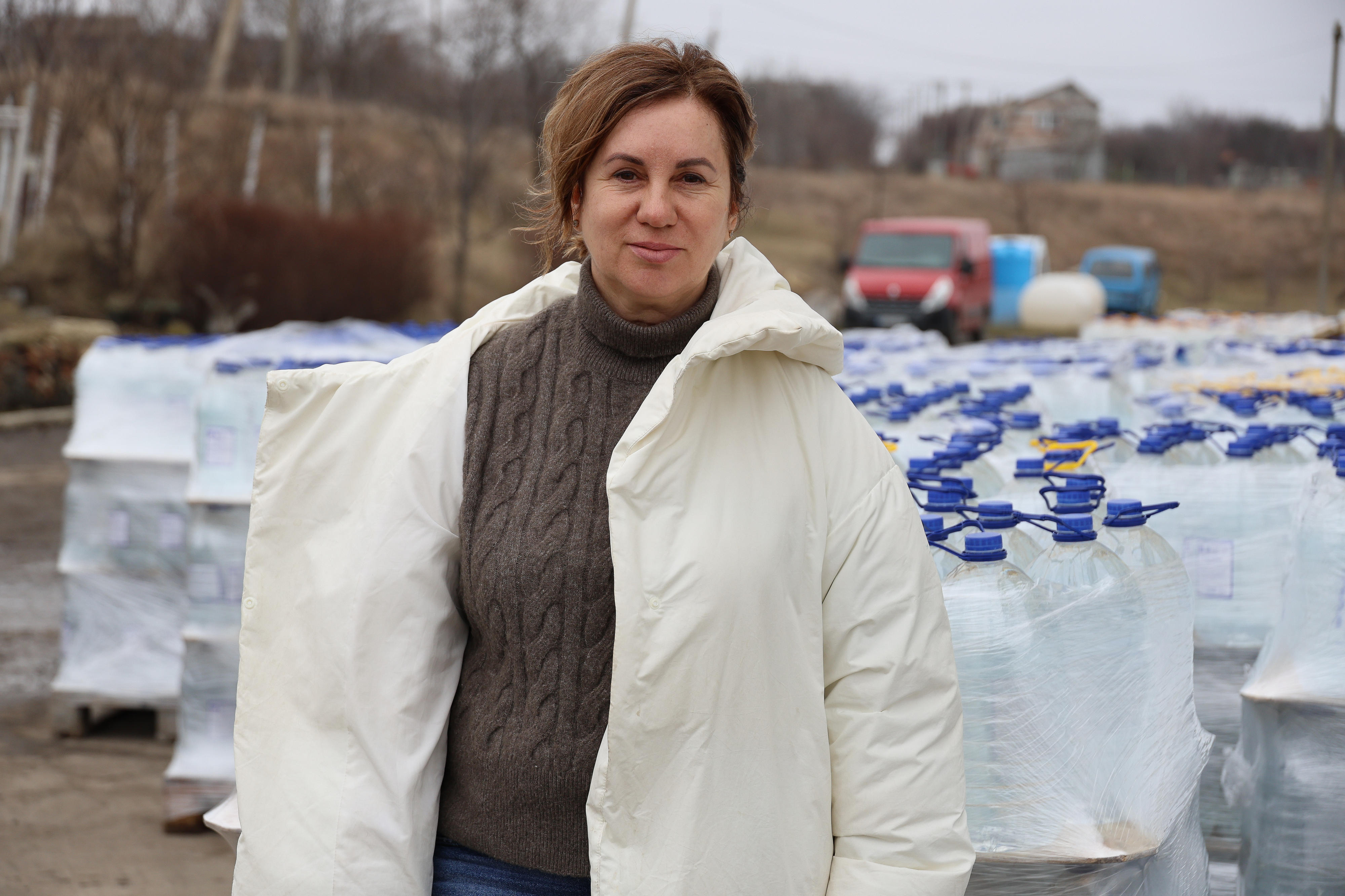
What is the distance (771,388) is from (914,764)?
20.0 inches

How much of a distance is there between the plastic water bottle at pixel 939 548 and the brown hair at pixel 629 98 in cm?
82

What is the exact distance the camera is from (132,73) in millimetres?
16859

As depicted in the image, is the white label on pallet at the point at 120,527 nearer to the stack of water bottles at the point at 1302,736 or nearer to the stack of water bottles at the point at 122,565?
the stack of water bottles at the point at 122,565

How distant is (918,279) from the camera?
1883 centimetres

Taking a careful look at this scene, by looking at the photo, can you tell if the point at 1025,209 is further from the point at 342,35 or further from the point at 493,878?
the point at 493,878

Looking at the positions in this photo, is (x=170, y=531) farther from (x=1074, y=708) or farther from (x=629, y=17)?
(x=629, y=17)

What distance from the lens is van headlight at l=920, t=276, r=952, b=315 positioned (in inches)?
727

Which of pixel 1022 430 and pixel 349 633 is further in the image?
pixel 1022 430

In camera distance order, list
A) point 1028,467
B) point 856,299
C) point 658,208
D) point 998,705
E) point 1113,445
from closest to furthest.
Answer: point 658,208 < point 998,705 < point 1028,467 < point 1113,445 < point 856,299

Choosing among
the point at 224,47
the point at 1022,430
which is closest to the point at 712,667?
the point at 1022,430

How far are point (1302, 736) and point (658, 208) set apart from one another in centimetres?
186

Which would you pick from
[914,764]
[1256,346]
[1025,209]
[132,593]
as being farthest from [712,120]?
[1025,209]

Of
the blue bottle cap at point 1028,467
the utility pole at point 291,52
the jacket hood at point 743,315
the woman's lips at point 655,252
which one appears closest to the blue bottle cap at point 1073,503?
the blue bottle cap at point 1028,467

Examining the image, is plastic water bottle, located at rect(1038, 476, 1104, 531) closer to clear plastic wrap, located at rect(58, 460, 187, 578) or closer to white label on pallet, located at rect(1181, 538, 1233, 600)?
white label on pallet, located at rect(1181, 538, 1233, 600)
